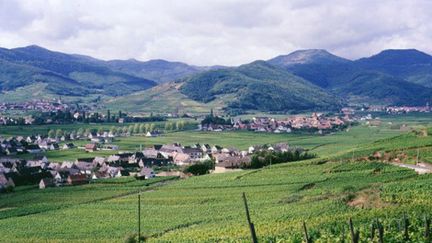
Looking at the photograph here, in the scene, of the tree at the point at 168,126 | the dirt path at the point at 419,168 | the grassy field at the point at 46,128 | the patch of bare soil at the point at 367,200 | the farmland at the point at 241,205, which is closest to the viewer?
the farmland at the point at 241,205

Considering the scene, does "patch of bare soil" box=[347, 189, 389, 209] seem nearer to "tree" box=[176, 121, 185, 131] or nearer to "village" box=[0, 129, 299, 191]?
"village" box=[0, 129, 299, 191]

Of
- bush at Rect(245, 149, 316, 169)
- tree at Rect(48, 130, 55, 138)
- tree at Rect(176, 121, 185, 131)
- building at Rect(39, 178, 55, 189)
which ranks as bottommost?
building at Rect(39, 178, 55, 189)

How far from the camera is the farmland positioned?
35.3m

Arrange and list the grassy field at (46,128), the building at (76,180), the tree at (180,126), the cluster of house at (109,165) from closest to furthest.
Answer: the building at (76,180) < the cluster of house at (109,165) < the grassy field at (46,128) < the tree at (180,126)

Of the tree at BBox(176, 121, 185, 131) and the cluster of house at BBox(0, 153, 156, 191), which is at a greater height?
the tree at BBox(176, 121, 185, 131)

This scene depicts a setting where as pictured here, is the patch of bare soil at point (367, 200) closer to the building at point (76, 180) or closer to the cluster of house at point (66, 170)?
the cluster of house at point (66, 170)

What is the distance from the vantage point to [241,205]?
51000 millimetres

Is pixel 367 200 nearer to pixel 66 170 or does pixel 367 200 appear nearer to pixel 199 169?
pixel 199 169

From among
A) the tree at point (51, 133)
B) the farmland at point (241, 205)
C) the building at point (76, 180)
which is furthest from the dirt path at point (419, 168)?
the tree at point (51, 133)

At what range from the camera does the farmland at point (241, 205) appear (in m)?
35.3

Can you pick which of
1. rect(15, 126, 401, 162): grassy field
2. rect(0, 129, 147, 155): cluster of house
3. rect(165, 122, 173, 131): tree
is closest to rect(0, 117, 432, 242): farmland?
rect(15, 126, 401, 162): grassy field

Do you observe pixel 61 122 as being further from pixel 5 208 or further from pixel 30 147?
pixel 5 208

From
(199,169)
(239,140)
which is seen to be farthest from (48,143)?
(199,169)

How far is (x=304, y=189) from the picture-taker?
55.6 meters
